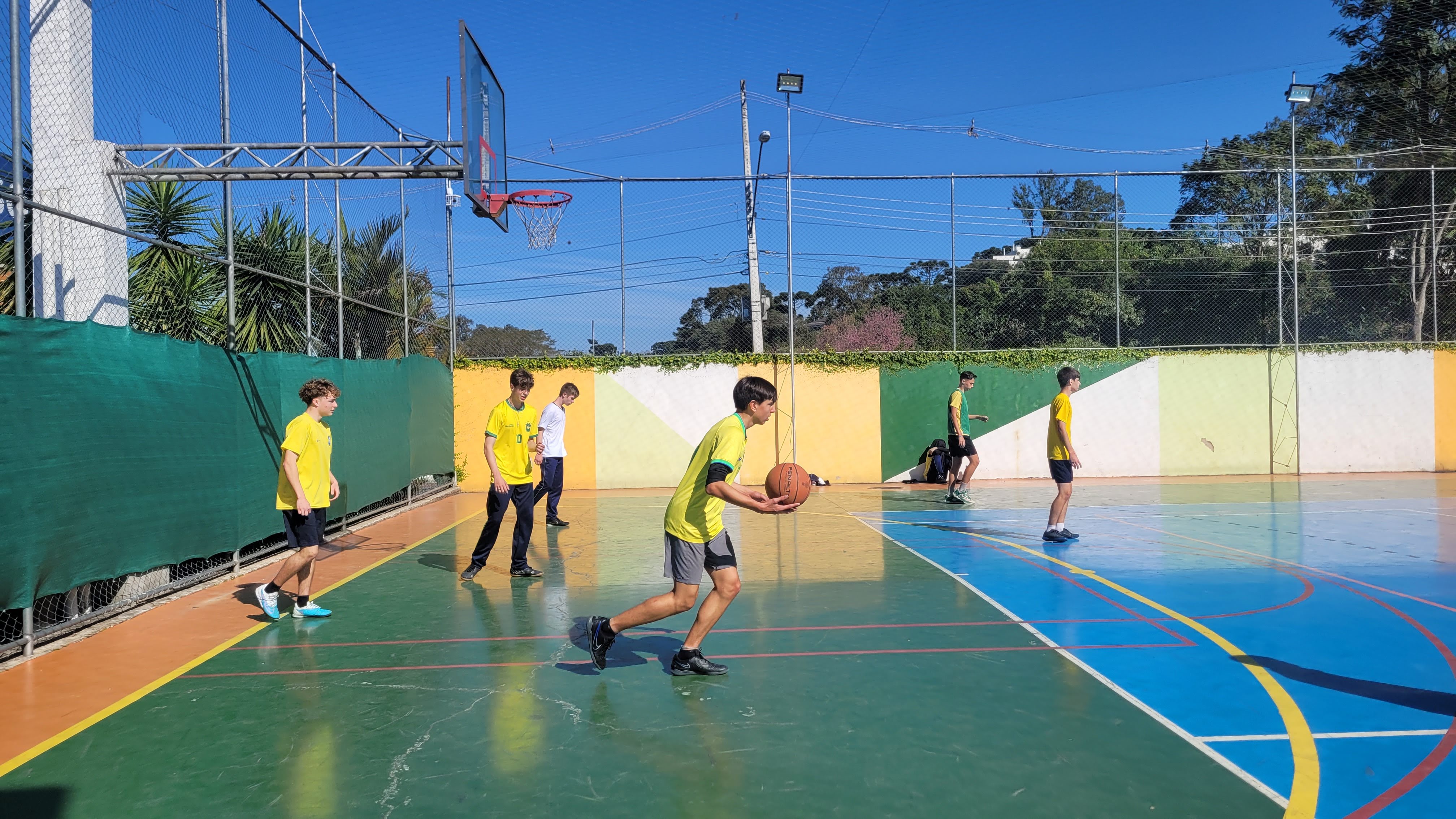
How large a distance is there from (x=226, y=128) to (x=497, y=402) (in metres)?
8.17

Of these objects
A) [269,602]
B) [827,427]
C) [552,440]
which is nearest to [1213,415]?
[827,427]

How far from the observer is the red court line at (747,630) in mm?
5832

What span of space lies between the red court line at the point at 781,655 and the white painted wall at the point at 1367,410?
1431 centimetres

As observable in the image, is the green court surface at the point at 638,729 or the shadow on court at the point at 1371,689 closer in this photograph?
the green court surface at the point at 638,729

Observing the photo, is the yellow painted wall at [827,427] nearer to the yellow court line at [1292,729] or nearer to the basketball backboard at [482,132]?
the basketball backboard at [482,132]

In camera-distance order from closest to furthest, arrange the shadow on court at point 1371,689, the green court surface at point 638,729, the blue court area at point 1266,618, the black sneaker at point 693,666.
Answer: the green court surface at point 638,729 → the blue court area at point 1266,618 → the shadow on court at point 1371,689 → the black sneaker at point 693,666

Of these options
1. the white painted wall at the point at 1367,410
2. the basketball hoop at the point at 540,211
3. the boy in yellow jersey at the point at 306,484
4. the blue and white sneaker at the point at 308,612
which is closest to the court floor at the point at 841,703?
the blue and white sneaker at the point at 308,612

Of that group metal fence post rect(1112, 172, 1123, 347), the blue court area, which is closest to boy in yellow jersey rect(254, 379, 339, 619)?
the blue court area

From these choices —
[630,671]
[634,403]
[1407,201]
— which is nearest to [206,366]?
[630,671]

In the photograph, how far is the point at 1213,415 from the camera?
674 inches

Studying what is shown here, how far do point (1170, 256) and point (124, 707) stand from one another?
62.8 feet

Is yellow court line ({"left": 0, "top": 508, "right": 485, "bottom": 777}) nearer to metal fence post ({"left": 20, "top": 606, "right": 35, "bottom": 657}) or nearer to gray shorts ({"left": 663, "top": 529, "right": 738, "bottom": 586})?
metal fence post ({"left": 20, "top": 606, "right": 35, "bottom": 657})

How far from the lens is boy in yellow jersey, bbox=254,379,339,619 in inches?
241

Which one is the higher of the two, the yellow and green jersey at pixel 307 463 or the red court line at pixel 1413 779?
the yellow and green jersey at pixel 307 463
